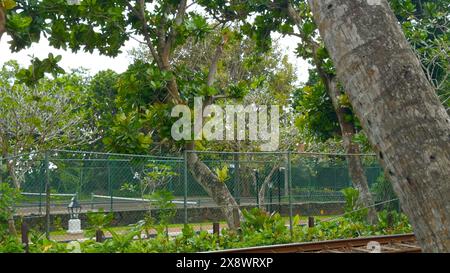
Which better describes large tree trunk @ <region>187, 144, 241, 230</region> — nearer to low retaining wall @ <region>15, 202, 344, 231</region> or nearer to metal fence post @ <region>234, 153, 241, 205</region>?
metal fence post @ <region>234, 153, 241, 205</region>

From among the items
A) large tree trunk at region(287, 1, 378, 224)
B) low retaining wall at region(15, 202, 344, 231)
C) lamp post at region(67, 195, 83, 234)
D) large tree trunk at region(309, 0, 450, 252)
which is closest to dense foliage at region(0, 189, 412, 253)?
large tree trunk at region(287, 1, 378, 224)

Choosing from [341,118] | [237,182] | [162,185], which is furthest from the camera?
[237,182]

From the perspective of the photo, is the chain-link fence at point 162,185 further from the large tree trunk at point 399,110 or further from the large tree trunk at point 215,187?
the large tree trunk at point 399,110

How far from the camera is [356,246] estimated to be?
876cm

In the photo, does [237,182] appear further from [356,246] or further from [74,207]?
[356,246]

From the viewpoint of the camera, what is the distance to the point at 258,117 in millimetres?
30422

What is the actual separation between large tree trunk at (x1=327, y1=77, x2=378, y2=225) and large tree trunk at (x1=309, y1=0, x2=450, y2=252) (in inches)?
399

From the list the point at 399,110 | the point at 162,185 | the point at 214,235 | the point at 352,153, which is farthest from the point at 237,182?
the point at 399,110

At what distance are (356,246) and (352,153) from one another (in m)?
4.60

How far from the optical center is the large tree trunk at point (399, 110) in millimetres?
2000

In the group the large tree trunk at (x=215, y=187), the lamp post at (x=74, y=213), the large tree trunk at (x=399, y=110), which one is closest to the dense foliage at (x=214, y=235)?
the large tree trunk at (x=215, y=187)

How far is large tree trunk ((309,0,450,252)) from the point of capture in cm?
200

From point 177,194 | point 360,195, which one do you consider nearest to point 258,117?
point 177,194
